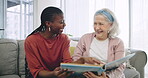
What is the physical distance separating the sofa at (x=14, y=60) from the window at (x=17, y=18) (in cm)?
267

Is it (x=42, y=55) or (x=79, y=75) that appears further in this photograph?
(x=42, y=55)

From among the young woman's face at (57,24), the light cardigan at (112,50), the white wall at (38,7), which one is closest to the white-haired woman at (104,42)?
the light cardigan at (112,50)

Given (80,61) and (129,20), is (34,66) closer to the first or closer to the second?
(80,61)

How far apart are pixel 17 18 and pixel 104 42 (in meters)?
3.71

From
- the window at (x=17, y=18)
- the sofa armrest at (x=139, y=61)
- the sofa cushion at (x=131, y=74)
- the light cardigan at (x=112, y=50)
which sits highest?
the window at (x=17, y=18)

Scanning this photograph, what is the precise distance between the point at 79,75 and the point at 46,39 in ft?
1.29

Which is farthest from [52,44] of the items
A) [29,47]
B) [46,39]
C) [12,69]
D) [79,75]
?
[12,69]

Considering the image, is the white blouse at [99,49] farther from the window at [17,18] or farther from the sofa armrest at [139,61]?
the window at [17,18]

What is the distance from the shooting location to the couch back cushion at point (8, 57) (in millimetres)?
1952

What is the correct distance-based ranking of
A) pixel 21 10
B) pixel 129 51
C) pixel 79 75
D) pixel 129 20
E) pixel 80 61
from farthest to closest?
pixel 21 10 < pixel 129 20 < pixel 129 51 < pixel 80 61 < pixel 79 75

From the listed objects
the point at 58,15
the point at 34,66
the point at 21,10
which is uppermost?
the point at 21,10

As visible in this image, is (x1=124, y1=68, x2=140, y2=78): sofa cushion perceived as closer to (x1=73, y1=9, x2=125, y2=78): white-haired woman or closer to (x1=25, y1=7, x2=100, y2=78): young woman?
(x1=73, y1=9, x2=125, y2=78): white-haired woman

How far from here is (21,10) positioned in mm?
4789

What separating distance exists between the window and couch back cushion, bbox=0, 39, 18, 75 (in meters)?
2.67
